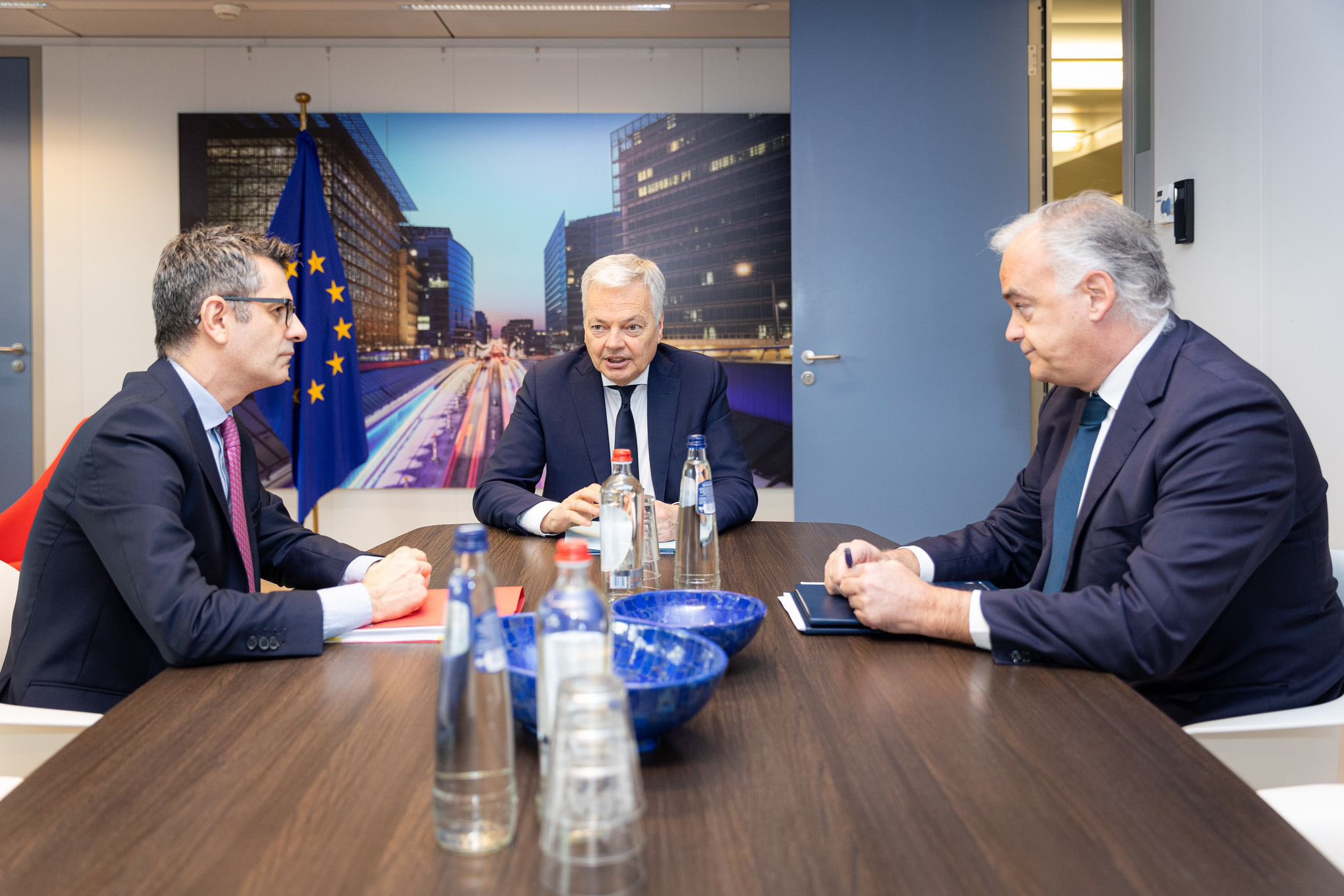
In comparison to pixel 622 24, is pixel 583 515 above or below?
below

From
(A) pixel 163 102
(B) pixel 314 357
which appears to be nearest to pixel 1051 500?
(B) pixel 314 357

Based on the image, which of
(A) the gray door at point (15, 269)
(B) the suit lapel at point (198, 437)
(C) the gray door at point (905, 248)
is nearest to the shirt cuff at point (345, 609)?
(B) the suit lapel at point (198, 437)

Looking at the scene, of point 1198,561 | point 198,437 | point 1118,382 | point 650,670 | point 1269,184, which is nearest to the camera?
point 650,670

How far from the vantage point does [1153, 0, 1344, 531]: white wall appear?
2.47 metres

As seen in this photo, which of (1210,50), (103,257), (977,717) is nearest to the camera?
(977,717)

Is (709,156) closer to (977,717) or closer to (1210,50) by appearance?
(1210,50)

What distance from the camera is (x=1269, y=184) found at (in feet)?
8.86

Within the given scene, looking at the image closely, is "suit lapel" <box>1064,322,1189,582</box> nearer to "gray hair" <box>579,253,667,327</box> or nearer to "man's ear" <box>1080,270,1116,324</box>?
"man's ear" <box>1080,270,1116,324</box>

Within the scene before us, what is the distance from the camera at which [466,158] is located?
482 centimetres

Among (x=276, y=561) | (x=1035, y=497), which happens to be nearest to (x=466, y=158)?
(x=276, y=561)

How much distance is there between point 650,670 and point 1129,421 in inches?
36.2

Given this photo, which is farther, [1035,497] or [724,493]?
[724,493]

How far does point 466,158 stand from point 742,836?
14.6 ft

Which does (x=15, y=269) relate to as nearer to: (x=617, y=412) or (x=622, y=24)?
(x=622, y=24)
